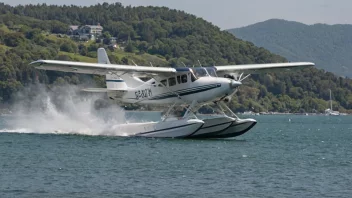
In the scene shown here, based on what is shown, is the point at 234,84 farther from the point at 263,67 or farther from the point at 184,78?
the point at 263,67

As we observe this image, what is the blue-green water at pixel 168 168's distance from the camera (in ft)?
78.6

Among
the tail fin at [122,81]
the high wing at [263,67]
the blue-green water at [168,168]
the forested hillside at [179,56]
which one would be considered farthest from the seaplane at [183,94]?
the forested hillside at [179,56]

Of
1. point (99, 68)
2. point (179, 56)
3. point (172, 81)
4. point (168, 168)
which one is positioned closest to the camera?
point (168, 168)

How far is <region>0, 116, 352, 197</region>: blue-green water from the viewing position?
24.0 meters

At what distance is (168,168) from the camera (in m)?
28.6

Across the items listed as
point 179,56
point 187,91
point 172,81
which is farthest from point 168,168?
point 179,56

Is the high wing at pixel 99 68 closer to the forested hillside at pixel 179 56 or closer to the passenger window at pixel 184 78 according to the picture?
the passenger window at pixel 184 78

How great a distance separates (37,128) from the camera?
45906 mm

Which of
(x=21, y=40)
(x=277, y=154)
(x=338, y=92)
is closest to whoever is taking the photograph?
(x=277, y=154)

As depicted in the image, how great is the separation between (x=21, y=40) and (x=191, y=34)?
197 ft

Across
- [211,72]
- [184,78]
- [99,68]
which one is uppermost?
[99,68]

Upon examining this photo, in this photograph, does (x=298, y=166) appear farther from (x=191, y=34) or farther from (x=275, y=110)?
(x=191, y=34)

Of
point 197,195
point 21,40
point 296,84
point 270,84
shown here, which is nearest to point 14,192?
point 197,195

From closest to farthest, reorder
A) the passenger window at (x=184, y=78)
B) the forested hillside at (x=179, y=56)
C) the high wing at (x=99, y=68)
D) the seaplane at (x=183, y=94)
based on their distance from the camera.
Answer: the seaplane at (x=183, y=94), the high wing at (x=99, y=68), the passenger window at (x=184, y=78), the forested hillside at (x=179, y=56)
